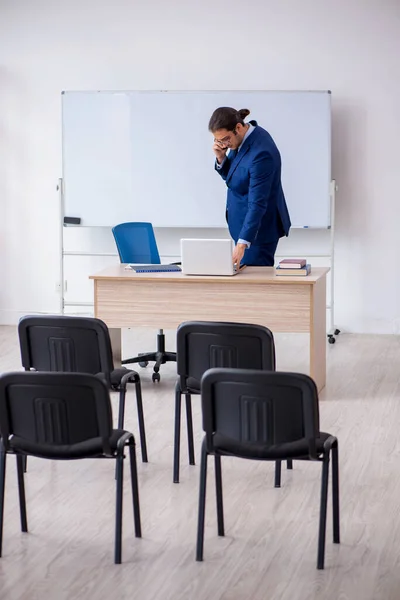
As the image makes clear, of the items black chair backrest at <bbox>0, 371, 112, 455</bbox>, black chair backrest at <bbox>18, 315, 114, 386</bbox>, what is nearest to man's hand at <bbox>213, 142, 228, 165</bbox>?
black chair backrest at <bbox>18, 315, 114, 386</bbox>

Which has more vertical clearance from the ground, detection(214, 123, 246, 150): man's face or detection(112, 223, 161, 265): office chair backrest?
detection(214, 123, 246, 150): man's face

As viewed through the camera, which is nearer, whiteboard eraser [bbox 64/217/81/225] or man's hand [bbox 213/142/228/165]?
man's hand [bbox 213/142/228/165]

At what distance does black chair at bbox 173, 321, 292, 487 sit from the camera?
14.1ft

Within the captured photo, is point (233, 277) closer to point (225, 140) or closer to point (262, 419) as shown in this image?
point (225, 140)

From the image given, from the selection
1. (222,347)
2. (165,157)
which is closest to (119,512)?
(222,347)

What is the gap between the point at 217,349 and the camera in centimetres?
441

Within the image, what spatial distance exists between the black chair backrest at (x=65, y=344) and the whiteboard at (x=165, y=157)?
13.1 feet

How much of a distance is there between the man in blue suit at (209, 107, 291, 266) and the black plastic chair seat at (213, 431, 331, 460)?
2.64m

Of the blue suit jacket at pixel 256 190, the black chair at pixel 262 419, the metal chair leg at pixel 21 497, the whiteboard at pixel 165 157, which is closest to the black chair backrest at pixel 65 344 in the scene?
the metal chair leg at pixel 21 497

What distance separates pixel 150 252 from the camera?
7.04 m

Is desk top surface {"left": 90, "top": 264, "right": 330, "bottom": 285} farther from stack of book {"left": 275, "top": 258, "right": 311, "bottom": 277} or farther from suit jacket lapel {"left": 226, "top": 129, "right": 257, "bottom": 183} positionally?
suit jacket lapel {"left": 226, "top": 129, "right": 257, "bottom": 183}

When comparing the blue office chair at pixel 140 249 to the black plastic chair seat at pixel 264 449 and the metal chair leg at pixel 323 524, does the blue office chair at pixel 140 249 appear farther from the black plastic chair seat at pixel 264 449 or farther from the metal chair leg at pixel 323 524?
the metal chair leg at pixel 323 524

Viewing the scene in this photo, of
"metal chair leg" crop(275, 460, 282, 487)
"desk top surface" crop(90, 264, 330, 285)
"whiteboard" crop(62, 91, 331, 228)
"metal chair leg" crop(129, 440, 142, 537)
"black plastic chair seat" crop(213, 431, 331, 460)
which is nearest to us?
"black plastic chair seat" crop(213, 431, 331, 460)

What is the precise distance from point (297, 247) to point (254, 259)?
2147 mm
